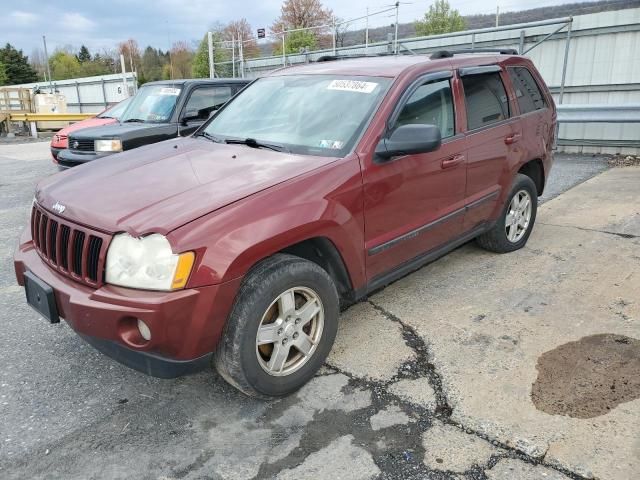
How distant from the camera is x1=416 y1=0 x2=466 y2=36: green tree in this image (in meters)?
49.6

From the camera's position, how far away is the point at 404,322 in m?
3.69

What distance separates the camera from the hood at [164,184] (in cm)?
249

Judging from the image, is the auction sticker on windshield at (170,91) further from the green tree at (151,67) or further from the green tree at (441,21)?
the green tree at (151,67)

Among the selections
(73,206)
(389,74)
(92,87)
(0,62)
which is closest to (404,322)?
(389,74)

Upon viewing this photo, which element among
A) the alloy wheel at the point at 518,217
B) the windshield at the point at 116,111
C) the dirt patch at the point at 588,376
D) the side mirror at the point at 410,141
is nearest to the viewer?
the dirt patch at the point at 588,376

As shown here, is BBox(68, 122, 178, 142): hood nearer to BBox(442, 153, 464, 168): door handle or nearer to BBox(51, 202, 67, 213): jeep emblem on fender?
BBox(51, 202, 67, 213): jeep emblem on fender

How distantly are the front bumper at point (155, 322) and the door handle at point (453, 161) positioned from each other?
76.9 inches

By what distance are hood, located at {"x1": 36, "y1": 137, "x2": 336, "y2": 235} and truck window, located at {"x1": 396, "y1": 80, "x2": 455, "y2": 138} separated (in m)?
0.84

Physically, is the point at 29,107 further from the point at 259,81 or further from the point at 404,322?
the point at 404,322

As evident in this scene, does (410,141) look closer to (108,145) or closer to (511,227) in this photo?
(511,227)

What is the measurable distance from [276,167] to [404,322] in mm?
1495

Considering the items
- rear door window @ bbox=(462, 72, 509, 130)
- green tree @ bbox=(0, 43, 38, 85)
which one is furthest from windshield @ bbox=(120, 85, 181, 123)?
green tree @ bbox=(0, 43, 38, 85)

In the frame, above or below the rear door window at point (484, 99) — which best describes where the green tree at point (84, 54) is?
above

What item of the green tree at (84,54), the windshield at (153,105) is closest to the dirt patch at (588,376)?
the windshield at (153,105)
